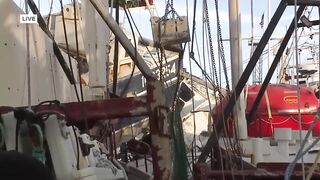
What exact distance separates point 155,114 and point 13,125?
32.4 inches

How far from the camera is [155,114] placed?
3.34 metres

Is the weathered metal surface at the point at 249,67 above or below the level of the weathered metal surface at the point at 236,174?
above

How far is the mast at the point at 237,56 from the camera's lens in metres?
7.42

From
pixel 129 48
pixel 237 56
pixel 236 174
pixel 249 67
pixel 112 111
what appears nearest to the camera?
pixel 112 111

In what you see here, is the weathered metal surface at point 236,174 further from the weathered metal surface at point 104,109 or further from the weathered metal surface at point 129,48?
the weathered metal surface at point 104,109

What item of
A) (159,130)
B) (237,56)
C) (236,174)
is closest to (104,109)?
(159,130)

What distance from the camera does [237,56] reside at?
757 centimetres

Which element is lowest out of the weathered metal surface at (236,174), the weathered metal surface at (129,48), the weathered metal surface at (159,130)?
the weathered metal surface at (236,174)

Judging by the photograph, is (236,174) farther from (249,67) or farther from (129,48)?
(129,48)

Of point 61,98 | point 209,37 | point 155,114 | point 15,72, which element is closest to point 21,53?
point 15,72

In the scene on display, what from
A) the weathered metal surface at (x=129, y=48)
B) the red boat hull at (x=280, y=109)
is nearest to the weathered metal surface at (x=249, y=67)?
the weathered metal surface at (x=129, y=48)

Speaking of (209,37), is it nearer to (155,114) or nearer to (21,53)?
(21,53)

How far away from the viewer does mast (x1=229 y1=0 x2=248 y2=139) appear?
24.3ft

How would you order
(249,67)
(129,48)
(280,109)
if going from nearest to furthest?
1. (129,48)
2. (249,67)
3. (280,109)
